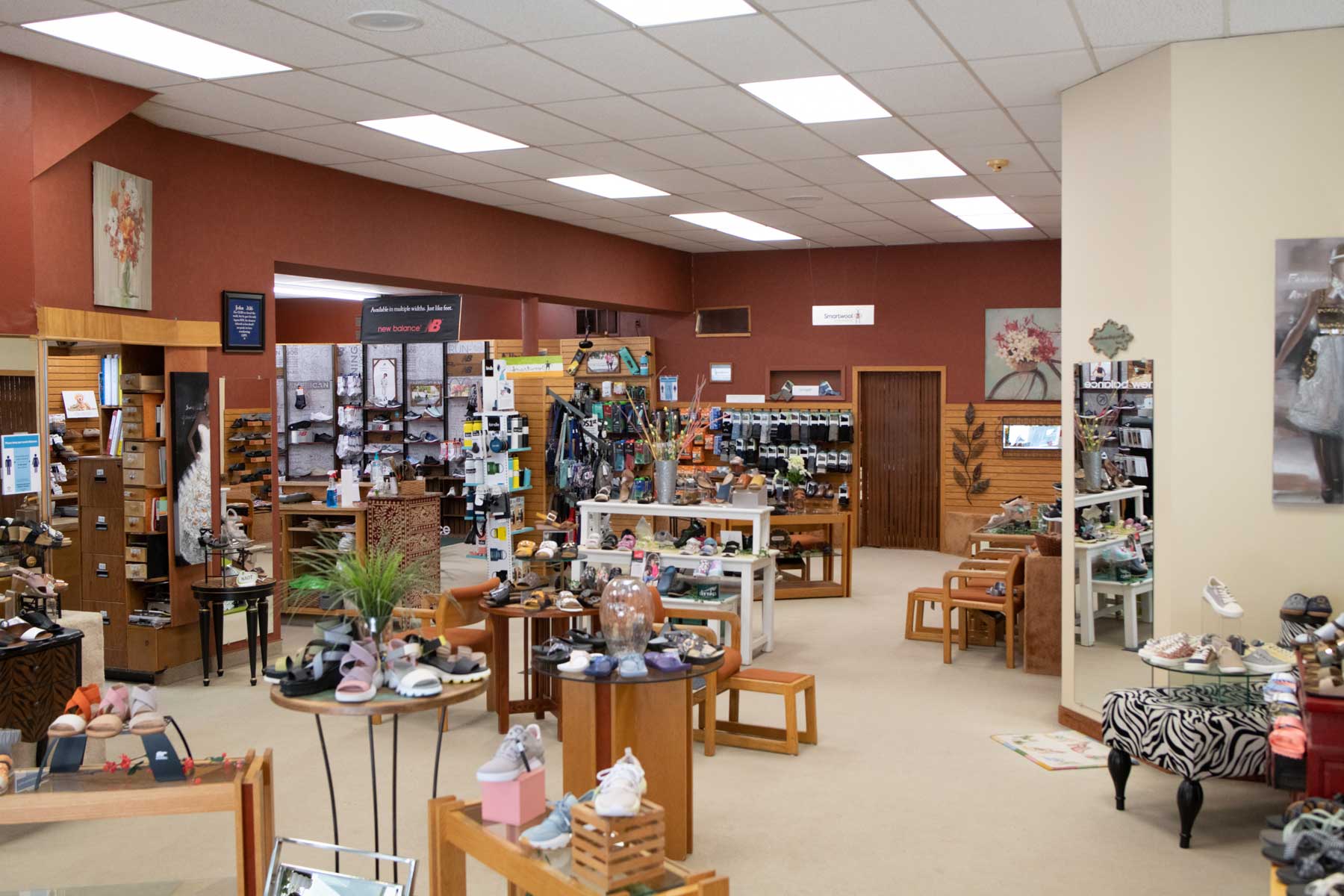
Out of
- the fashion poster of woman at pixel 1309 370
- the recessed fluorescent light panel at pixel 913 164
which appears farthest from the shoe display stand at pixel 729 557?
the fashion poster of woman at pixel 1309 370

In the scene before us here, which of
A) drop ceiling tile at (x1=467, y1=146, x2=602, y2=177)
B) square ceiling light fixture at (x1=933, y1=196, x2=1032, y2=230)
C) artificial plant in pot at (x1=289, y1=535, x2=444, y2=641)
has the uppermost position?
square ceiling light fixture at (x1=933, y1=196, x2=1032, y2=230)

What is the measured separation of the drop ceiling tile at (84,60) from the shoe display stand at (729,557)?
4.01 metres

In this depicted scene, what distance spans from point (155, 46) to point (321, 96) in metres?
1.03

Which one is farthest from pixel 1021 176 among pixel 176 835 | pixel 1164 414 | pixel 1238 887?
pixel 176 835

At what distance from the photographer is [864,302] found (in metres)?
13.8

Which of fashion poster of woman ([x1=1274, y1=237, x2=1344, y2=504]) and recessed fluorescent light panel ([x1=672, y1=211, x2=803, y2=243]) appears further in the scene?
recessed fluorescent light panel ([x1=672, y1=211, x2=803, y2=243])

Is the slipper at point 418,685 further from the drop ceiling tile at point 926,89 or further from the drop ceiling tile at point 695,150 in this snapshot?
the drop ceiling tile at point 695,150

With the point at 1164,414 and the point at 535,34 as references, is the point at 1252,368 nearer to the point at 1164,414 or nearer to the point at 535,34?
the point at 1164,414

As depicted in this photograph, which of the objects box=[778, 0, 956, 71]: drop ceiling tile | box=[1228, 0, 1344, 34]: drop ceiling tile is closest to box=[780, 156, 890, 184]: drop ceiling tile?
box=[778, 0, 956, 71]: drop ceiling tile

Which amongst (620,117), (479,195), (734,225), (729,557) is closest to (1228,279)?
(620,117)

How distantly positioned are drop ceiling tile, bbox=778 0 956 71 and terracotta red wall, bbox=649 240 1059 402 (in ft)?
25.4

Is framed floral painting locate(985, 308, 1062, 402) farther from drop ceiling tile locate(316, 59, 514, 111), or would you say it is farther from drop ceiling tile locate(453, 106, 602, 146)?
drop ceiling tile locate(316, 59, 514, 111)

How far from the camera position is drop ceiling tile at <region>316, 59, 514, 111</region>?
5.96 meters

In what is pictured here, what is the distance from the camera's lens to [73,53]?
18.8ft
